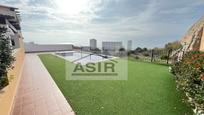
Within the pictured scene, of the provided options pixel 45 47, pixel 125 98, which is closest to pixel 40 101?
pixel 125 98

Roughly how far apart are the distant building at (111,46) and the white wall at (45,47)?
11813mm

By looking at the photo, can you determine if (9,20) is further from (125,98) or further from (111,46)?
(111,46)

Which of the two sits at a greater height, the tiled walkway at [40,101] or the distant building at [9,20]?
the distant building at [9,20]

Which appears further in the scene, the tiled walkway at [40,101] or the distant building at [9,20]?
the distant building at [9,20]

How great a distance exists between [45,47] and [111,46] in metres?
14.0

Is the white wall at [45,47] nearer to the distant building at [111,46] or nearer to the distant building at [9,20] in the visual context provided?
the distant building at [111,46]

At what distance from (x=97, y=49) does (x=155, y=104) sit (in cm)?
1549

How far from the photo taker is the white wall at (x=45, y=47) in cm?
2412

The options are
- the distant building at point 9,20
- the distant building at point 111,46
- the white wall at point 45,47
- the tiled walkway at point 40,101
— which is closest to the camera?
the tiled walkway at point 40,101

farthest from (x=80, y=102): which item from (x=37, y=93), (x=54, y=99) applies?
(x=37, y=93)

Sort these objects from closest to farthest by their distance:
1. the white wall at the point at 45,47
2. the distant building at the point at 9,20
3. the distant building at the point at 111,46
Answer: the distant building at the point at 9,20 < the distant building at the point at 111,46 < the white wall at the point at 45,47

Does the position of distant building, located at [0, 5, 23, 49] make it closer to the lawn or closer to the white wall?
the lawn

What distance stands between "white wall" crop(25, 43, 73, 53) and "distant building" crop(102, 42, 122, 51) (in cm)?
1181

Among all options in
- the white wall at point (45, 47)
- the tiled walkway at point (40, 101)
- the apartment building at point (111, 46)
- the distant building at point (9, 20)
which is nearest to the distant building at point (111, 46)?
the apartment building at point (111, 46)
